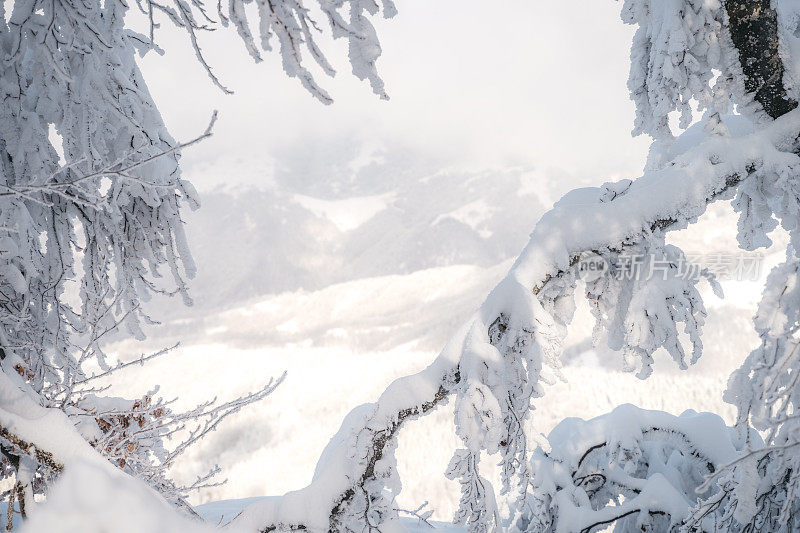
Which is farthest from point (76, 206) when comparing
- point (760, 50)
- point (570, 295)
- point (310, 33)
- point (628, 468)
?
point (628, 468)

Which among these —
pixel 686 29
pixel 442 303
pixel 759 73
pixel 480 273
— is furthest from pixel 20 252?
pixel 480 273

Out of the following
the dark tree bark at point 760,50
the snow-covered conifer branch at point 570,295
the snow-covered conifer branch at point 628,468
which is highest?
the dark tree bark at point 760,50

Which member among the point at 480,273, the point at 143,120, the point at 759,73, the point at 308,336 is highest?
the point at 480,273

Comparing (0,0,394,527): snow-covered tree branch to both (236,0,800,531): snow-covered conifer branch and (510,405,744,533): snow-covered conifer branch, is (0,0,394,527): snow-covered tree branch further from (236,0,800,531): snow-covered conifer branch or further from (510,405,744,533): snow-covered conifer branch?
(510,405,744,533): snow-covered conifer branch

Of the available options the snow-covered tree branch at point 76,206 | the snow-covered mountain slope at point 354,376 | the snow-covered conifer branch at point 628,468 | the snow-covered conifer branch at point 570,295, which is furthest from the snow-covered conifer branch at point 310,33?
the snow-covered mountain slope at point 354,376

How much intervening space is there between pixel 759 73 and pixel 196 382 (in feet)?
60.2

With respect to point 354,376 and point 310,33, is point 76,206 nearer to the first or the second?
point 310,33

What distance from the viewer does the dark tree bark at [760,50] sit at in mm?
2047

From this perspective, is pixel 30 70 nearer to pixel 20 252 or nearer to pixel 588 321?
pixel 20 252

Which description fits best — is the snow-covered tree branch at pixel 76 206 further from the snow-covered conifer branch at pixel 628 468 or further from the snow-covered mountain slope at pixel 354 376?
the snow-covered mountain slope at pixel 354 376

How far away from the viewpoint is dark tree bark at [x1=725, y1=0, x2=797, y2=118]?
80.6 inches

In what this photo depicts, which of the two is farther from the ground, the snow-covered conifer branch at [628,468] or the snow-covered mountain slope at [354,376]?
the snow-covered mountain slope at [354,376]

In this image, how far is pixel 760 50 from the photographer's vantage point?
2113mm

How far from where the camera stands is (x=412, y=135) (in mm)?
66250
